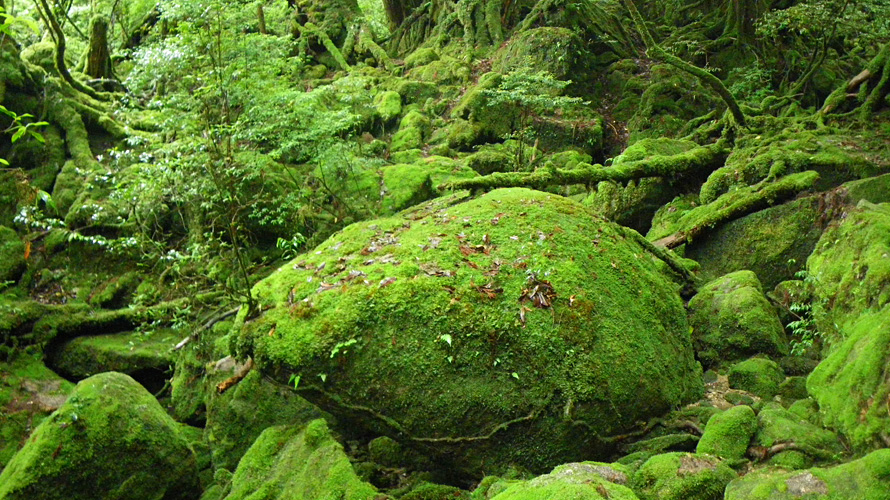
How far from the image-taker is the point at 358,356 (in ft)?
16.3

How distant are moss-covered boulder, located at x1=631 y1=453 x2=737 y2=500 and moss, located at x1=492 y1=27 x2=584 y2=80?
1271 centimetres

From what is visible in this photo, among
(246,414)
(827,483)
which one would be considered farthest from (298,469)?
(827,483)

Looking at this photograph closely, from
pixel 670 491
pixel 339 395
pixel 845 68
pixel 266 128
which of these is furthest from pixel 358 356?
pixel 845 68

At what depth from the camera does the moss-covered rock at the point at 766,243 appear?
7227 millimetres

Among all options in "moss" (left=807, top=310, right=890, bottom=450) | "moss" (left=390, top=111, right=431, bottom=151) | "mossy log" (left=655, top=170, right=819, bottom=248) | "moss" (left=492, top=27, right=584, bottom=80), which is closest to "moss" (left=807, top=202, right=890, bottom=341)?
"moss" (left=807, top=310, right=890, bottom=450)

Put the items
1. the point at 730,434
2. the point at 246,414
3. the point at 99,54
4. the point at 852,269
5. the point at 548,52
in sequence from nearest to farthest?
the point at 730,434 → the point at 852,269 → the point at 246,414 → the point at 99,54 → the point at 548,52

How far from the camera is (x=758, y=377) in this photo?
5484 mm

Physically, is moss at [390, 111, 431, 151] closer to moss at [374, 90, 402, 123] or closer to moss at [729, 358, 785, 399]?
moss at [374, 90, 402, 123]

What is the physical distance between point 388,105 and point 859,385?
1403 centimetres

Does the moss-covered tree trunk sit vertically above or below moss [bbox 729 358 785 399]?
above

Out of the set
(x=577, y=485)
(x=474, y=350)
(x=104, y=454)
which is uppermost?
(x=577, y=485)

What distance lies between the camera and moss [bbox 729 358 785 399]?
17.7ft

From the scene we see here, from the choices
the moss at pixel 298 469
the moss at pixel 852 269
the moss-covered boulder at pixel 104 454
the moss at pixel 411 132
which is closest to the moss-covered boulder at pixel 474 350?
the moss at pixel 298 469

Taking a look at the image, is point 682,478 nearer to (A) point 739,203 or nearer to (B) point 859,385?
(B) point 859,385
